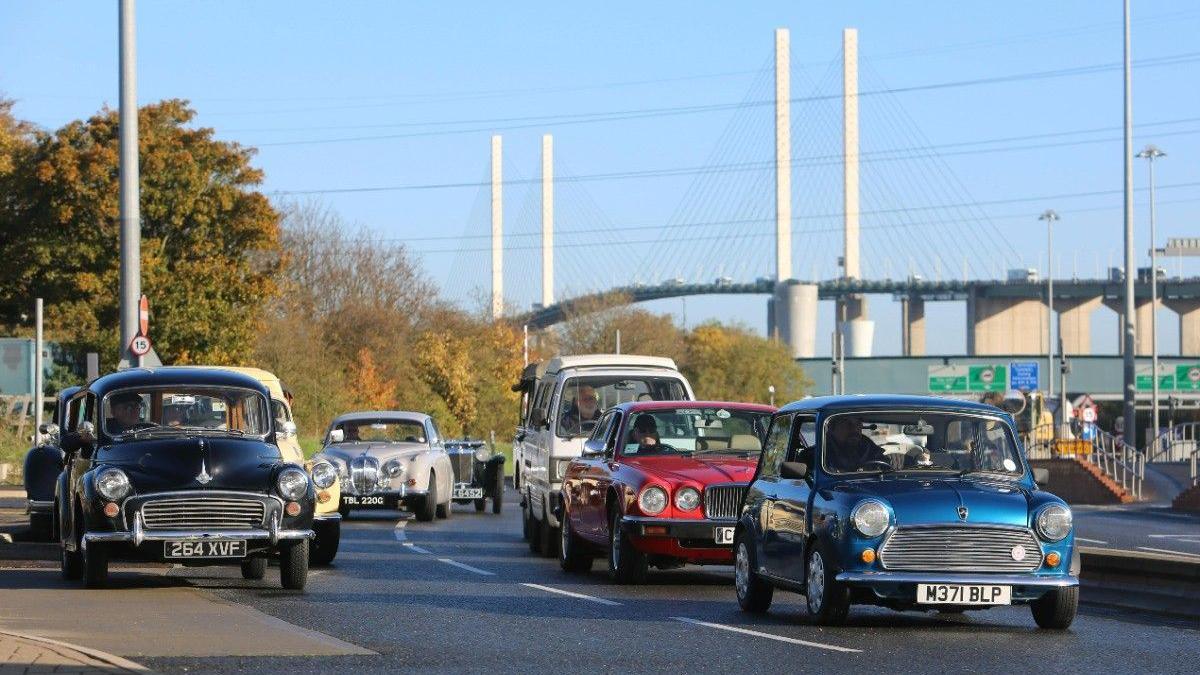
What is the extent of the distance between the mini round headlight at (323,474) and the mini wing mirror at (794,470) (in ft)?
18.7

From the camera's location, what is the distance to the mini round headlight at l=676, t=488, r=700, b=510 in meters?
16.9

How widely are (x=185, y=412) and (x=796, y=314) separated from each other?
392ft

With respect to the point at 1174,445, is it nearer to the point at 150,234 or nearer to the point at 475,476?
the point at 150,234

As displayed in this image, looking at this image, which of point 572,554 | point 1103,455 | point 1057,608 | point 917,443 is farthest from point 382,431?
point 1103,455

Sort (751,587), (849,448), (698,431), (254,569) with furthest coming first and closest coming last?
(698,431), (254,569), (751,587), (849,448)

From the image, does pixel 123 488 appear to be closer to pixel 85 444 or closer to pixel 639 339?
pixel 85 444

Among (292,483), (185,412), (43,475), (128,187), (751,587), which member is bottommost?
(751,587)

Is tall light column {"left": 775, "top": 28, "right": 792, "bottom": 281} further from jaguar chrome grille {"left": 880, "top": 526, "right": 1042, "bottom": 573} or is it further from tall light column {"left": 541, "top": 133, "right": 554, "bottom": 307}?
jaguar chrome grille {"left": 880, "top": 526, "right": 1042, "bottom": 573}

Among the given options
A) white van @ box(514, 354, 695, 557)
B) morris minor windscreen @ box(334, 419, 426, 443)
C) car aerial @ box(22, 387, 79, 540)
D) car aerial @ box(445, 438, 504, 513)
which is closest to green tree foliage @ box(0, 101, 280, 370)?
car aerial @ box(445, 438, 504, 513)

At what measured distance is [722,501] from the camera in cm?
1698

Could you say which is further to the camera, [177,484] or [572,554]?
Answer: [572,554]

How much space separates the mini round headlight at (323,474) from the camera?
1812 centimetres

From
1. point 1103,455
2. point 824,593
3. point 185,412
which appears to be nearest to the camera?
point 824,593

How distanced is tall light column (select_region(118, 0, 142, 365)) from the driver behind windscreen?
13.0 metres
